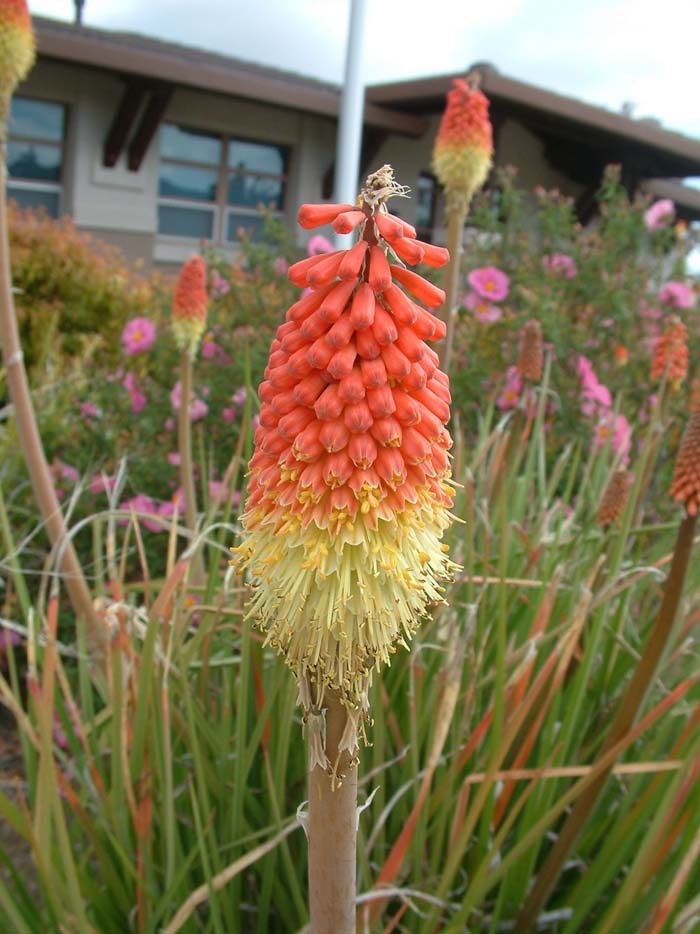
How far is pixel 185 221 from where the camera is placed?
610 inches

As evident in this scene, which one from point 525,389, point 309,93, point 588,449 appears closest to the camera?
point 525,389

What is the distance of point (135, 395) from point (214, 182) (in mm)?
11983

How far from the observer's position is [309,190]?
15781 mm

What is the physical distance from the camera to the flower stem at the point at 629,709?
154 centimetres

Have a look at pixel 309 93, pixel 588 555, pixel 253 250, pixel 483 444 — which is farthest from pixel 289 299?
pixel 309 93

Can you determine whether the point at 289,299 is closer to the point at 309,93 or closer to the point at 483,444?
the point at 483,444

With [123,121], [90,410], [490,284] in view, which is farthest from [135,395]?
[123,121]

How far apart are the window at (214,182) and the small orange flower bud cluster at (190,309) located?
12.0 meters

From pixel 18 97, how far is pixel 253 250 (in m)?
9.68

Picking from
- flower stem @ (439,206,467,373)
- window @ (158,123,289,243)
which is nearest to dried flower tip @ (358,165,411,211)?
flower stem @ (439,206,467,373)

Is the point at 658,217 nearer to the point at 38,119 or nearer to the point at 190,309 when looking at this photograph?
the point at 190,309

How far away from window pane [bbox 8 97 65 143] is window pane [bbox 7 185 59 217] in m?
0.82

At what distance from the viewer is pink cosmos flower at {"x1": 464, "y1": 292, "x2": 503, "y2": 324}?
492cm

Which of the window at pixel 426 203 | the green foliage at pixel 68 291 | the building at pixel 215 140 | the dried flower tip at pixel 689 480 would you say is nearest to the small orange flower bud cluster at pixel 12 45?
the dried flower tip at pixel 689 480
